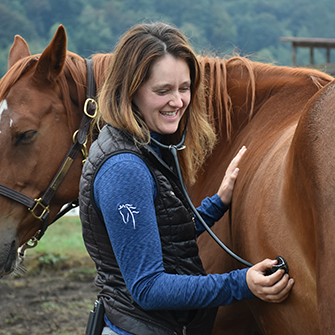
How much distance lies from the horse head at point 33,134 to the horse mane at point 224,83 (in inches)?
30.6

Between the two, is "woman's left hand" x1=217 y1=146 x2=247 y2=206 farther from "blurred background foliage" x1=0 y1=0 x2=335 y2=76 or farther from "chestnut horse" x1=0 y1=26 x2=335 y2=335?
"blurred background foliage" x1=0 y1=0 x2=335 y2=76

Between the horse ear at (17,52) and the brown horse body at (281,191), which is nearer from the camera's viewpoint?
the brown horse body at (281,191)

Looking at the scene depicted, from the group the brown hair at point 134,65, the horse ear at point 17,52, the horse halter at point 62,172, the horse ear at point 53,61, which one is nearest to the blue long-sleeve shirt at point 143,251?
the brown hair at point 134,65

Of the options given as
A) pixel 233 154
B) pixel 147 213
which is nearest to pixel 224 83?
pixel 233 154

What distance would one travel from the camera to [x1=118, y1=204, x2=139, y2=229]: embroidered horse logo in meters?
1.23

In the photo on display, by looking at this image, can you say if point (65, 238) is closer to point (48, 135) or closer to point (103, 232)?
point (48, 135)

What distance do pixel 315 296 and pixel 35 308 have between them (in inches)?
148

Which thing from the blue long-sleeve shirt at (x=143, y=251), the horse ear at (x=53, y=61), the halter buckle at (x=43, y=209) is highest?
the horse ear at (x=53, y=61)

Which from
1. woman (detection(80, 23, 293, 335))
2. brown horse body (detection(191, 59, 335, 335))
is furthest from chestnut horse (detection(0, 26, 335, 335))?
woman (detection(80, 23, 293, 335))

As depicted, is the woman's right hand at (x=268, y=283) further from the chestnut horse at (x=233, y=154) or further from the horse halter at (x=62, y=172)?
the horse halter at (x=62, y=172)

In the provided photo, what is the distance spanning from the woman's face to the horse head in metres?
0.88

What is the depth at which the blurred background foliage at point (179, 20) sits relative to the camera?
24.5 metres

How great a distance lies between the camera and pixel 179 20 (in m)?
40.8

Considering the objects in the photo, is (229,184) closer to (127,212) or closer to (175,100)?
(175,100)
